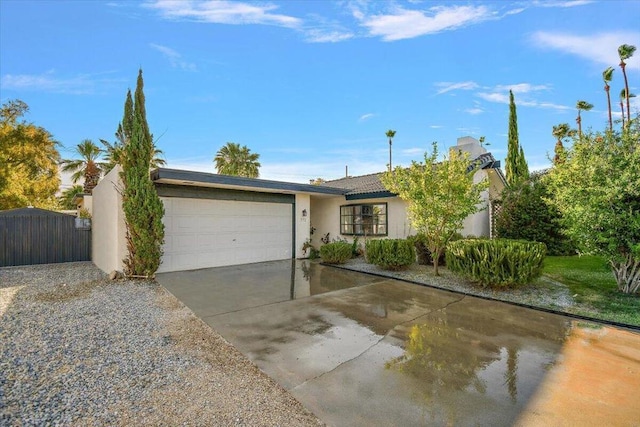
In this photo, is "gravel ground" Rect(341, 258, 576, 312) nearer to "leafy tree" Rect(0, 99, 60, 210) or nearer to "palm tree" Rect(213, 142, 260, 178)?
"leafy tree" Rect(0, 99, 60, 210)

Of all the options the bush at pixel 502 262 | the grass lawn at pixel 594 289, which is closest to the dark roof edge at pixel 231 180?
the bush at pixel 502 262

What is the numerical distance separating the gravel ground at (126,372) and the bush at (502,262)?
17.7ft

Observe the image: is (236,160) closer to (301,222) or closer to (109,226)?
(301,222)

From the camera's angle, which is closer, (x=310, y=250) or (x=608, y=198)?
(x=608, y=198)

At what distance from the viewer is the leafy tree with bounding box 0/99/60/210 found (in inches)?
591

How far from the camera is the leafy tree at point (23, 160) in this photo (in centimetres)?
1502

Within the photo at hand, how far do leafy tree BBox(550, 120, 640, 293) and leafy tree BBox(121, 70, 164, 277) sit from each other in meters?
9.91

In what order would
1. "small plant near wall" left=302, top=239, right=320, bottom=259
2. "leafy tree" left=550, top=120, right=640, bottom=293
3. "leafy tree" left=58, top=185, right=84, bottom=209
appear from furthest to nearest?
"leafy tree" left=58, top=185, right=84, bottom=209 → "small plant near wall" left=302, top=239, right=320, bottom=259 → "leafy tree" left=550, top=120, right=640, bottom=293

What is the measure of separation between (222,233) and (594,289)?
34.0 feet

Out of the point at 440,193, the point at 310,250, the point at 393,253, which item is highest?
the point at 440,193

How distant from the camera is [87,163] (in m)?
19.7

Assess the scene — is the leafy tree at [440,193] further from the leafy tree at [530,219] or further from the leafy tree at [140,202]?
the leafy tree at [140,202]

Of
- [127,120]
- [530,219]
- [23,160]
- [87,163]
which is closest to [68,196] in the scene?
[87,163]

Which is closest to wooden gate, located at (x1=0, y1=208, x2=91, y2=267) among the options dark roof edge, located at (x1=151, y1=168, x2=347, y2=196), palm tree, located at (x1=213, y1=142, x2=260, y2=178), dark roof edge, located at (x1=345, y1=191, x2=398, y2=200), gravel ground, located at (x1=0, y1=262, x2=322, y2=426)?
dark roof edge, located at (x1=151, y1=168, x2=347, y2=196)
